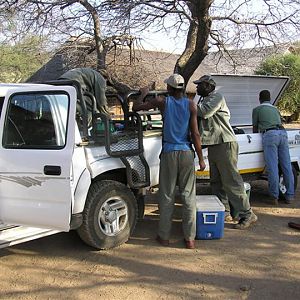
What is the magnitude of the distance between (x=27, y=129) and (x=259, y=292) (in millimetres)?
2741

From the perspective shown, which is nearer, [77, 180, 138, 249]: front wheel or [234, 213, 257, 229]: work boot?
[77, 180, 138, 249]: front wheel

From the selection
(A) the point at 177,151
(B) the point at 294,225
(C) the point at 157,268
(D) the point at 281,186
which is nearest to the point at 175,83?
(A) the point at 177,151

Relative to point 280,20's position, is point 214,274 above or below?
below

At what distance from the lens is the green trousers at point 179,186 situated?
16.4ft

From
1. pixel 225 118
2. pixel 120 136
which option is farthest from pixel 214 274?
pixel 225 118

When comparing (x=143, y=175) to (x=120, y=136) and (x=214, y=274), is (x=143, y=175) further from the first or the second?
(x=214, y=274)

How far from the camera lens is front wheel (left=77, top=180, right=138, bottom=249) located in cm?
474

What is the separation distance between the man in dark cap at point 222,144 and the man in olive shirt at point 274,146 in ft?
4.12

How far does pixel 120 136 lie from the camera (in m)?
5.03

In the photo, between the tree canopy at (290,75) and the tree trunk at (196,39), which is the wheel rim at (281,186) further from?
the tree canopy at (290,75)

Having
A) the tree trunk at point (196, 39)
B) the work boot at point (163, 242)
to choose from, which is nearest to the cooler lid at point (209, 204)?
the work boot at point (163, 242)

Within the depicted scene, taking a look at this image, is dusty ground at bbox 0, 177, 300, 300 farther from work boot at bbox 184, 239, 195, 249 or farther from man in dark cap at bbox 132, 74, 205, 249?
man in dark cap at bbox 132, 74, 205, 249

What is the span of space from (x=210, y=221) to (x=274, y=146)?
2172 millimetres

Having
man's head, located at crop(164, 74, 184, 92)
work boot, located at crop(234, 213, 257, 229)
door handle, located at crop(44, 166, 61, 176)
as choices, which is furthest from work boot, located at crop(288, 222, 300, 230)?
door handle, located at crop(44, 166, 61, 176)
